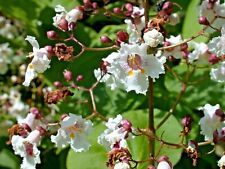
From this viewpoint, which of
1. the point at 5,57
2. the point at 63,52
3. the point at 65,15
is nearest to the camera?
the point at 63,52

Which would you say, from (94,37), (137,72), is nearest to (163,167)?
(137,72)

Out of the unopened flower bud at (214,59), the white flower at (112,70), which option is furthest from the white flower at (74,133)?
the unopened flower bud at (214,59)

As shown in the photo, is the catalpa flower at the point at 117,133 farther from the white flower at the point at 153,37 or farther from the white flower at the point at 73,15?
the white flower at the point at 73,15

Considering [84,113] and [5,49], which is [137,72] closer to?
[84,113]

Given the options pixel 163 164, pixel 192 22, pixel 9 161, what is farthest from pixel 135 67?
pixel 9 161

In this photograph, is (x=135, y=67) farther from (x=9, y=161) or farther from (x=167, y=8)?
(x=9, y=161)

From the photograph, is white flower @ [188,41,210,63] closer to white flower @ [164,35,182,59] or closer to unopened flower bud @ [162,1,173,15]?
white flower @ [164,35,182,59]
